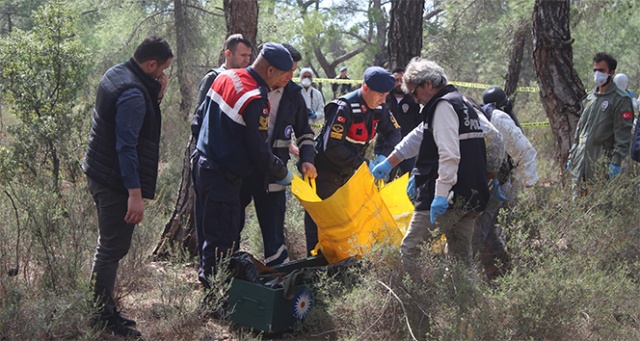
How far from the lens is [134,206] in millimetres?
4316

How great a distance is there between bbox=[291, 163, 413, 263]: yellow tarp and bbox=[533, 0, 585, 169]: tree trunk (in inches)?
162

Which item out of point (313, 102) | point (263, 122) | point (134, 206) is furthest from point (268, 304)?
point (313, 102)

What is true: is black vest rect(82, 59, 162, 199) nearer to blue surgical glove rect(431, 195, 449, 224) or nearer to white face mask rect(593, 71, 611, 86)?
blue surgical glove rect(431, 195, 449, 224)

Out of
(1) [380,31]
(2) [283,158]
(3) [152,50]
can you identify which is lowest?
(2) [283,158]

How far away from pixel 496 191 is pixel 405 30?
4.00 metres

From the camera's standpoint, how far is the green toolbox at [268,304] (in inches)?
181

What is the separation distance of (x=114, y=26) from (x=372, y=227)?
46.4ft

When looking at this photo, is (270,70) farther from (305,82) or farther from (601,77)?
(305,82)

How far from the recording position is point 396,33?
9133 mm

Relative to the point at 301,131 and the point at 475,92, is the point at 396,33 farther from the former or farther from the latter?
the point at 475,92

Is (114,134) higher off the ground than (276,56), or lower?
lower

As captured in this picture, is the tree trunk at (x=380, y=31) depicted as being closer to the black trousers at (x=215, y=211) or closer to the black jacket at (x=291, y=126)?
the black jacket at (x=291, y=126)

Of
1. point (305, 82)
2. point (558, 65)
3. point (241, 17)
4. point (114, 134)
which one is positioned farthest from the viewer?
point (305, 82)

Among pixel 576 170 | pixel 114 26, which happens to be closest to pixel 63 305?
pixel 576 170
